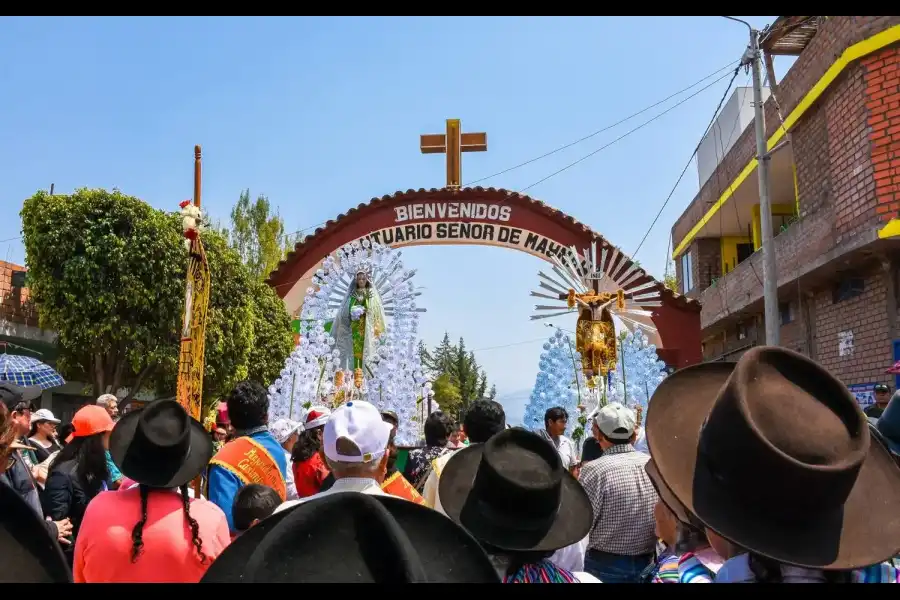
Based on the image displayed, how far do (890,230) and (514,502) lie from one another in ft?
31.8

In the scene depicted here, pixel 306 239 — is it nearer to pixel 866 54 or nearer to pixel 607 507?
pixel 866 54

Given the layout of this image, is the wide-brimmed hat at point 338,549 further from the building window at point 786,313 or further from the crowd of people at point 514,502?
the building window at point 786,313

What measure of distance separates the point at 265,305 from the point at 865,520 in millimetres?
21103

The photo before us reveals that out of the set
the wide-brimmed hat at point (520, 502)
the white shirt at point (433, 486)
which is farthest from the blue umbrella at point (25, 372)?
the wide-brimmed hat at point (520, 502)

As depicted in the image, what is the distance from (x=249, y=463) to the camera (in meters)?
3.88

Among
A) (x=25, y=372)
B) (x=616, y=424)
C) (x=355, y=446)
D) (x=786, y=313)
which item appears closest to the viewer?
(x=355, y=446)

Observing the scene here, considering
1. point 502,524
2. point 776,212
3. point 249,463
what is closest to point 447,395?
point 776,212

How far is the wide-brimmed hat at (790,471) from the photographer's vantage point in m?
1.45

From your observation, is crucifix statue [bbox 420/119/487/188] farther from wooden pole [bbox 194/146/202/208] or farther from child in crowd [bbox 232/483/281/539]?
child in crowd [bbox 232/483/281/539]

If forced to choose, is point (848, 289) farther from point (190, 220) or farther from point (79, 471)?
point (79, 471)

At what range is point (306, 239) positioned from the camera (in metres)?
16.1

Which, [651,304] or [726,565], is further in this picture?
[651,304]

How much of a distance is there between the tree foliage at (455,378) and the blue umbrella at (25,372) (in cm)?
3007
